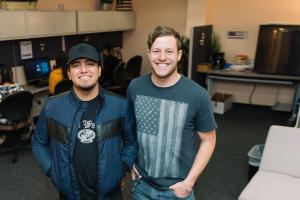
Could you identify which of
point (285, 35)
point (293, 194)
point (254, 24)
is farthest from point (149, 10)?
point (293, 194)

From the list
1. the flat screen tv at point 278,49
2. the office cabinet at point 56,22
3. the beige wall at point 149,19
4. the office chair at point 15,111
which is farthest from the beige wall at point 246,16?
the office chair at point 15,111

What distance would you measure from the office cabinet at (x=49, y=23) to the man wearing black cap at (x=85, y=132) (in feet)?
9.65

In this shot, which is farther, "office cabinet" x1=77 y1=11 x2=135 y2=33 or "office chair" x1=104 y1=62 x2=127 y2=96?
"office chair" x1=104 y1=62 x2=127 y2=96

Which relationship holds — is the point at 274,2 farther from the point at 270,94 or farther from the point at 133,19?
the point at 133,19

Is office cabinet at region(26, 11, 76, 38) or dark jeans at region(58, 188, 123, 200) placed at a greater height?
office cabinet at region(26, 11, 76, 38)

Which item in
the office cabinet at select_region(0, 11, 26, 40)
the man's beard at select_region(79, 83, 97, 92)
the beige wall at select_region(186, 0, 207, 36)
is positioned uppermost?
the beige wall at select_region(186, 0, 207, 36)

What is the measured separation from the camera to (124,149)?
1.62 metres

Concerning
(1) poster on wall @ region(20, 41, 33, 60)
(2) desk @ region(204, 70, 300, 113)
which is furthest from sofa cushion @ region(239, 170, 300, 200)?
(1) poster on wall @ region(20, 41, 33, 60)

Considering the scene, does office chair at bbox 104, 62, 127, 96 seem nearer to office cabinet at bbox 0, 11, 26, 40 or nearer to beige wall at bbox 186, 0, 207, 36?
beige wall at bbox 186, 0, 207, 36

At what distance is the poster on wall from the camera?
4.46 metres

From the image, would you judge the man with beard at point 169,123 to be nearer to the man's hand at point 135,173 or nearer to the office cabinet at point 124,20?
the man's hand at point 135,173

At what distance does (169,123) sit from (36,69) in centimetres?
357

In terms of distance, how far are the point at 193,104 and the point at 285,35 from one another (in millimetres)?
3920

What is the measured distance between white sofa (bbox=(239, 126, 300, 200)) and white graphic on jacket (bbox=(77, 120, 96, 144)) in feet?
4.21
